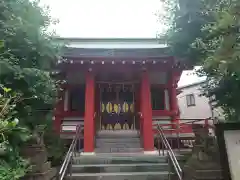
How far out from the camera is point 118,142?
9.45m

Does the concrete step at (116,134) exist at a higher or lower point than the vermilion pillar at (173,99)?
lower

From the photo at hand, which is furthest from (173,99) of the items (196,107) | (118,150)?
(196,107)

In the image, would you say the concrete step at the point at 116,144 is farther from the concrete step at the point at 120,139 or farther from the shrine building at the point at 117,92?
the shrine building at the point at 117,92

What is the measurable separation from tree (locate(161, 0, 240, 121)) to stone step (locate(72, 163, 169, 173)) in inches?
100

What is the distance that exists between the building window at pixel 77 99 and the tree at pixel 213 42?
6117 millimetres

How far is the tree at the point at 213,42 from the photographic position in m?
4.42

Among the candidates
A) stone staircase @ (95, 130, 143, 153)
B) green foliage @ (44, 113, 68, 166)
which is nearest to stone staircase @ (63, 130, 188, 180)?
stone staircase @ (95, 130, 143, 153)

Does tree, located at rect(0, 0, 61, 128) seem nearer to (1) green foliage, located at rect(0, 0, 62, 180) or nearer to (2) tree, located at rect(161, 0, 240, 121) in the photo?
(1) green foliage, located at rect(0, 0, 62, 180)

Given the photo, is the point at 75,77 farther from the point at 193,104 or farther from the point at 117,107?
the point at 193,104

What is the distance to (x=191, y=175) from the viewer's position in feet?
17.8

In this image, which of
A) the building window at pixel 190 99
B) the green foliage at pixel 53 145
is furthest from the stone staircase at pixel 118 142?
the building window at pixel 190 99

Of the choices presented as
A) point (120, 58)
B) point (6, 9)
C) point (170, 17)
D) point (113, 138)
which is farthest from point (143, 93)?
point (6, 9)

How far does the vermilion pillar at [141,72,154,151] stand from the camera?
8.75m

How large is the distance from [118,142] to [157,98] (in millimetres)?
3647
